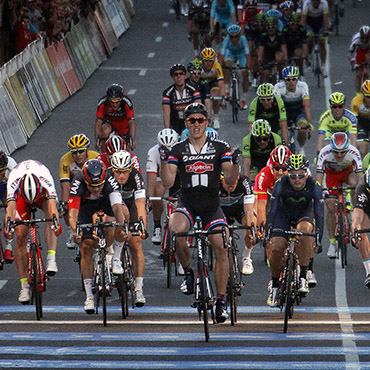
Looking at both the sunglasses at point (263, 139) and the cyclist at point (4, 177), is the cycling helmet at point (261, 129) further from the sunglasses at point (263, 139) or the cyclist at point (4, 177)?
the cyclist at point (4, 177)

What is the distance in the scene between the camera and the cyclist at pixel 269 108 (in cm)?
2217

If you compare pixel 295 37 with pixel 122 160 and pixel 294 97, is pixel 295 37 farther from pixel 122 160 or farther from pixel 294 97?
pixel 122 160

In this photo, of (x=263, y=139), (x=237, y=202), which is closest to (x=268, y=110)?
(x=263, y=139)

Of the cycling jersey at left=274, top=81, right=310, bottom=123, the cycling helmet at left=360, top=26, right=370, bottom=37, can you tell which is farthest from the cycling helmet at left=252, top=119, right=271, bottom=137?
the cycling helmet at left=360, top=26, right=370, bottom=37

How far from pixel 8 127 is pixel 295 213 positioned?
1170cm

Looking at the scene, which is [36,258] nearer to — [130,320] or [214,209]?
[130,320]

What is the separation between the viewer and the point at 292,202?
607 inches

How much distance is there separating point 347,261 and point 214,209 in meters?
5.87

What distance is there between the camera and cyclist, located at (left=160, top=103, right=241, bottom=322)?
14195mm

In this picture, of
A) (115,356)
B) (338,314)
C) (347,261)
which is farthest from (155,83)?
(115,356)

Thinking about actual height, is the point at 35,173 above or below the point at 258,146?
below

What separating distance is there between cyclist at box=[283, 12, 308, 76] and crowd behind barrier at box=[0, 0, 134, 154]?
5285 millimetres

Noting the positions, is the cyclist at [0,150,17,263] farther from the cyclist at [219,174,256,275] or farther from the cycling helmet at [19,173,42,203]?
the cyclist at [219,174,256,275]

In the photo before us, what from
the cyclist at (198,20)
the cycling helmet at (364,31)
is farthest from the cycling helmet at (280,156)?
the cyclist at (198,20)
